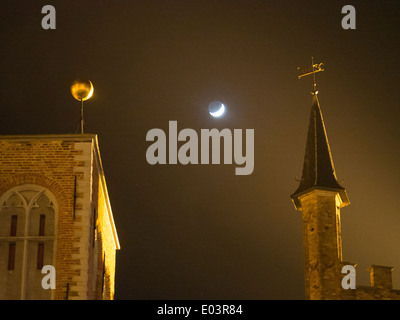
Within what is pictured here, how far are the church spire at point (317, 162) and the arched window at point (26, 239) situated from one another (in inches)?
905

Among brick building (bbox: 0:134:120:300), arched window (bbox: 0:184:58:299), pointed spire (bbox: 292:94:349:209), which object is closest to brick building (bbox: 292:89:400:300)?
pointed spire (bbox: 292:94:349:209)

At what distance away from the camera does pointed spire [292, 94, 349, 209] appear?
55.4m

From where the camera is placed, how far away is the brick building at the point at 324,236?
52.6m

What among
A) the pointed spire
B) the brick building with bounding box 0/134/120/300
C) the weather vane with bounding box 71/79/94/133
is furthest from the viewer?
the pointed spire

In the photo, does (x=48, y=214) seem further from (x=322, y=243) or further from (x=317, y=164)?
(x=317, y=164)

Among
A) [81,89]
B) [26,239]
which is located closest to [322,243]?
[81,89]

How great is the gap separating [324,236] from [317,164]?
3932mm

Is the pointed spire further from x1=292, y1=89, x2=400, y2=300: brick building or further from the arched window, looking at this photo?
the arched window

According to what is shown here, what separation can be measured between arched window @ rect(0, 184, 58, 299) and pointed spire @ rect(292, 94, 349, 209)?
75.4ft

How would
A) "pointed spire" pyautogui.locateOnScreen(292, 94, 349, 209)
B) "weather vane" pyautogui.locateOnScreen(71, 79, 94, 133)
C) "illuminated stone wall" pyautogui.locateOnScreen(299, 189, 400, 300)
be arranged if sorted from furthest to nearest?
"pointed spire" pyautogui.locateOnScreen(292, 94, 349, 209)
"illuminated stone wall" pyautogui.locateOnScreen(299, 189, 400, 300)
"weather vane" pyautogui.locateOnScreen(71, 79, 94, 133)
